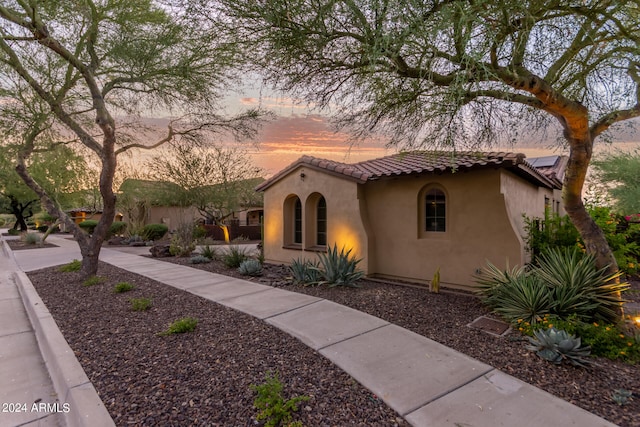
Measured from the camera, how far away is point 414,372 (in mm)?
3846

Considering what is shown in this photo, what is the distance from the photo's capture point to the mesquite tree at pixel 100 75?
761 centimetres

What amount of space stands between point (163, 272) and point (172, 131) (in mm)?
4530

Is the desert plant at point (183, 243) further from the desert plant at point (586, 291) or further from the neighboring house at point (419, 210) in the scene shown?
the desert plant at point (586, 291)

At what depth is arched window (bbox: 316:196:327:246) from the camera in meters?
11.1

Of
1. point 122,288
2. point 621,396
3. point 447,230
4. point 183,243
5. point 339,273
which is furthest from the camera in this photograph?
point 183,243

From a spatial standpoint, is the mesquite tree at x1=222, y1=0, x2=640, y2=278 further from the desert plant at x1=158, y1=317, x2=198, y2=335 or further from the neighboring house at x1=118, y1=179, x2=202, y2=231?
the neighboring house at x1=118, y1=179, x2=202, y2=231

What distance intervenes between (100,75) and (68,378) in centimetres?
866

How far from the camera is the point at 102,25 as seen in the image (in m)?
8.46

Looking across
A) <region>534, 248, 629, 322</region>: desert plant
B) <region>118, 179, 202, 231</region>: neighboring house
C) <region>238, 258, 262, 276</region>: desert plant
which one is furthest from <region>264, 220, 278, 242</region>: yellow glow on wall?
<region>118, 179, 202, 231</region>: neighboring house

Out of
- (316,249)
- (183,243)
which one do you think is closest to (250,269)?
(316,249)

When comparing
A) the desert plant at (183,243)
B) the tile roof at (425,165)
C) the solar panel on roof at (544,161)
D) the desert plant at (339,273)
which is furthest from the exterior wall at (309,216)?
the solar panel on roof at (544,161)

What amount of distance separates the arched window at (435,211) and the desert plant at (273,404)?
6.61 m

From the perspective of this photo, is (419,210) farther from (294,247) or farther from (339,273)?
(294,247)

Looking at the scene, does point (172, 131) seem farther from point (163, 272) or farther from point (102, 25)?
point (163, 272)
